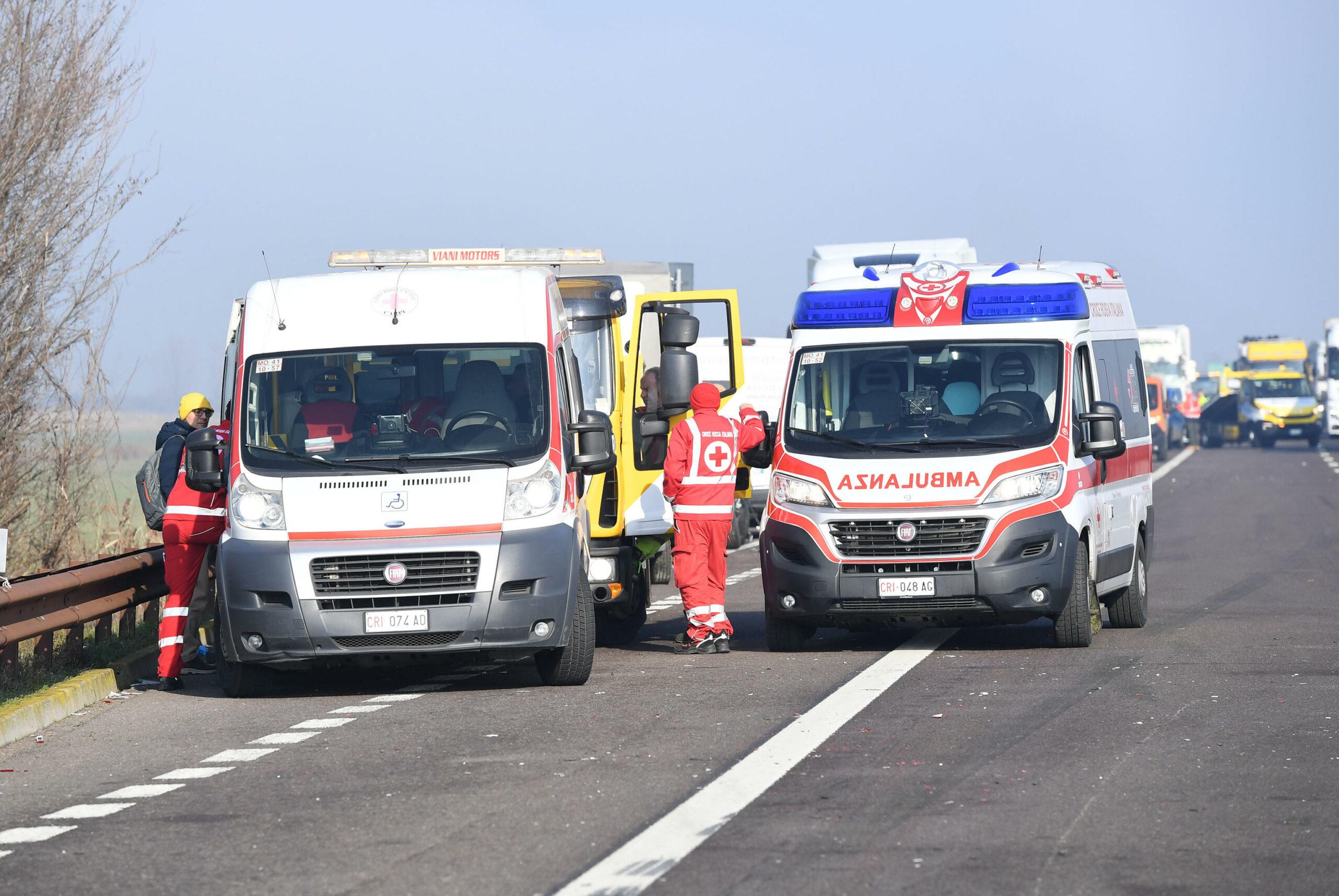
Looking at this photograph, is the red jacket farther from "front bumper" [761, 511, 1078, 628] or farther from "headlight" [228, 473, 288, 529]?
"headlight" [228, 473, 288, 529]

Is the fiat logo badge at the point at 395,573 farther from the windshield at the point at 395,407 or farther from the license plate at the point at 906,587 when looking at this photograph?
the license plate at the point at 906,587

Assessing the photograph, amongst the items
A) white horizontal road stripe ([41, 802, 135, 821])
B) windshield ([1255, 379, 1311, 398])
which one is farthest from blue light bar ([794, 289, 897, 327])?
windshield ([1255, 379, 1311, 398])

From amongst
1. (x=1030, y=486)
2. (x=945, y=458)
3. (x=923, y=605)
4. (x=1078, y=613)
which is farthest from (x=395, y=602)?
(x=1078, y=613)

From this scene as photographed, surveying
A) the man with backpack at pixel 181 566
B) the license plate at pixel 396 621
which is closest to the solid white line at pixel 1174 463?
the man with backpack at pixel 181 566

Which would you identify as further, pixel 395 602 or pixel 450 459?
pixel 450 459

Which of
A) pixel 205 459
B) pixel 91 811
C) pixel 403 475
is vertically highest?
pixel 205 459

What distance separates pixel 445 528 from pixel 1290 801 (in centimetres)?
509

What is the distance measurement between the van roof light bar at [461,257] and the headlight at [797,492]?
2.69 m

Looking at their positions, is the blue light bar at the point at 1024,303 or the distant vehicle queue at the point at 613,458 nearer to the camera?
the distant vehicle queue at the point at 613,458

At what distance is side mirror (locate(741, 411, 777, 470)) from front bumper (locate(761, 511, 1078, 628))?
981mm

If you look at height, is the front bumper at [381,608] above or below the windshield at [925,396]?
below

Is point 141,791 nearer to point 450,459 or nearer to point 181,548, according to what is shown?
point 450,459

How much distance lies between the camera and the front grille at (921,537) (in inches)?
510

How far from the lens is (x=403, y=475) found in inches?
450
